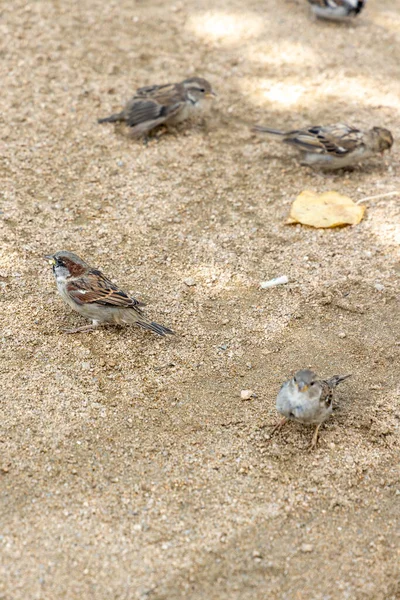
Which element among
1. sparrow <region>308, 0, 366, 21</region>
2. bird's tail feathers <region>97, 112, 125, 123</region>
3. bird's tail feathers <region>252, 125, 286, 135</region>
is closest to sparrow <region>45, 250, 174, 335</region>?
bird's tail feathers <region>97, 112, 125, 123</region>

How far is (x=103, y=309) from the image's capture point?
16.2 feet

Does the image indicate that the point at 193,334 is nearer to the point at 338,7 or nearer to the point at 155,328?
the point at 155,328

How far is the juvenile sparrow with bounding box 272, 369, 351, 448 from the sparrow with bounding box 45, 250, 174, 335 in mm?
1054

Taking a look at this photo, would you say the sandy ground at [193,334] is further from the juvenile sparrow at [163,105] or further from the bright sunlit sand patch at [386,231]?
the juvenile sparrow at [163,105]

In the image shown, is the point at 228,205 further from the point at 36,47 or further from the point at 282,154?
the point at 36,47

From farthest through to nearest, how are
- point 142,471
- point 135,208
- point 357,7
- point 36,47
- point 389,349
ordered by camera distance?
1. point 357,7
2. point 36,47
3. point 135,208
4. point 389,349
5. point 142,471

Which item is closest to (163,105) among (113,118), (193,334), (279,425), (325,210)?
(113,118)

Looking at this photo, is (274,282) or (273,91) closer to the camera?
(274,282)

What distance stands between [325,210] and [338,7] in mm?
3909

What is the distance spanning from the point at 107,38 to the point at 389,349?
5501 millimetres

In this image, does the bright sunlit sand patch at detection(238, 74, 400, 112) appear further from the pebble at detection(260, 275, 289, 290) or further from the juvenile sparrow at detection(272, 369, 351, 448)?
the juvenile sparrow at detection(272, 369, 351, 448)

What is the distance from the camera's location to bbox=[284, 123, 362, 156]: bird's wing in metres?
6.59

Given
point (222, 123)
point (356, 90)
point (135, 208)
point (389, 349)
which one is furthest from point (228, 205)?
point (356, 90)

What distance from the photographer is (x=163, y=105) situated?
23.2ft
